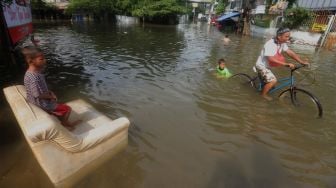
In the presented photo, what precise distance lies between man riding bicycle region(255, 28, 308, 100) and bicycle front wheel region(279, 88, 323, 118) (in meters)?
0.51

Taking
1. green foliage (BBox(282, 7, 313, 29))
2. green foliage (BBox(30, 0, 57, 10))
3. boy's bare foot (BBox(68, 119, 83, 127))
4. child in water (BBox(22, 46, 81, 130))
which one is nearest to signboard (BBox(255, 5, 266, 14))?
green foliage (BBox(282, 7, 313, 29))

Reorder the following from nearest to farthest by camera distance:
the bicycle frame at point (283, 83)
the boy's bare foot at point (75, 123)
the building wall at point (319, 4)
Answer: the boy's bare foot at point (75, 123), the bicycle frame at point (283, 83), the building wall at point (319, 4)

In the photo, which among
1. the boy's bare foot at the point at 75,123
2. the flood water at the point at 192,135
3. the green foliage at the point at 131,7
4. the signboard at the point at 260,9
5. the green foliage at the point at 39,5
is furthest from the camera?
the green foliage at the point at 39,5

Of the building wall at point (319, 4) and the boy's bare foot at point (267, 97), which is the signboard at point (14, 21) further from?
the building wall at point (319, 4)

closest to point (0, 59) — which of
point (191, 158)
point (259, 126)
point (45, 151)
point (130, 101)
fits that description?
point (130, 101)

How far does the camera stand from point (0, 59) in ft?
32.8

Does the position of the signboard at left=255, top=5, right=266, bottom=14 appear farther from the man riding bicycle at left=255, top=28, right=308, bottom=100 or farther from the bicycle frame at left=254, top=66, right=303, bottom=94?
the man riding bicycle at left=255, top=28, right=308, bottom=100

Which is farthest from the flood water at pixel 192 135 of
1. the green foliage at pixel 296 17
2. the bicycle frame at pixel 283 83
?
the green foliage at pixel 296 17

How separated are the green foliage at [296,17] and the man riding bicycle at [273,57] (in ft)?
64.6

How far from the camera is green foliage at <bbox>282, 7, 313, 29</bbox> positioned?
2200cm

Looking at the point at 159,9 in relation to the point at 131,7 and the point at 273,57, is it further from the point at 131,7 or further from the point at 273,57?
the point at 273,57

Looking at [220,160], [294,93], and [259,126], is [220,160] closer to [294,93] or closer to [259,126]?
[259,126]

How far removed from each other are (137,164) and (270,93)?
16.4 feet

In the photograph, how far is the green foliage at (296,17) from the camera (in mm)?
22000
